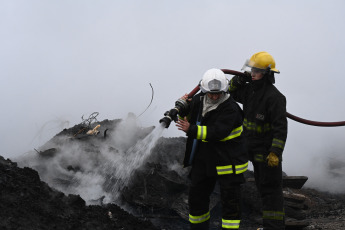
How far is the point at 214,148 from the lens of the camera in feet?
14.1

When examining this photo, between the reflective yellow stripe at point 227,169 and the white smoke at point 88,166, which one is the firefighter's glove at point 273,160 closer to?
the reflective yellow stripe at point 227,169

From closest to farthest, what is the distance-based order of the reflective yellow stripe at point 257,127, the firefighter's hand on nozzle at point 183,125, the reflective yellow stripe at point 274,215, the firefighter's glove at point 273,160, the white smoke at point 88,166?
the firefighter's hand on nozzle at point 183,125, the firefighter's glove at point 273,160, the reflective yellow stripe at point 274,215, the reflective yellow stripe at point 257,127, the white smoke at point 88,166

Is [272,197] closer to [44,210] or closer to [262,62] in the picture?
[262,62]

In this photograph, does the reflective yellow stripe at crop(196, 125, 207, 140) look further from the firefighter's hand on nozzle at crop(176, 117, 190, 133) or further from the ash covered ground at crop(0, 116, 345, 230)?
the ash covered ground at crop(0, 116, 345, 230)

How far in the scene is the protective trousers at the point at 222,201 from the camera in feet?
13.8

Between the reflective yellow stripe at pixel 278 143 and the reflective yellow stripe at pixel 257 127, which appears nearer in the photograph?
the reflective yellow stripe at pixel 278 143

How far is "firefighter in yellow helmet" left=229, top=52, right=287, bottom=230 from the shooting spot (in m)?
4.47

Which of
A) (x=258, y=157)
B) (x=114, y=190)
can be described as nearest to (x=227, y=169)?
(x=258, y=157)

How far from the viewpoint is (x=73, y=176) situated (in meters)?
6.33

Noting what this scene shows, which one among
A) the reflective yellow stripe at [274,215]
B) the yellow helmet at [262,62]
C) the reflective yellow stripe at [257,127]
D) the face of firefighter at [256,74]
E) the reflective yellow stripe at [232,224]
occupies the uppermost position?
the yellow helmet at [262,62]

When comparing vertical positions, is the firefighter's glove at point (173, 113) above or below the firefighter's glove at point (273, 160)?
above

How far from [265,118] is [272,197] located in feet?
2.87

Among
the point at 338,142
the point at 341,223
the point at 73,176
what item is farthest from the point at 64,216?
the point at 338,142

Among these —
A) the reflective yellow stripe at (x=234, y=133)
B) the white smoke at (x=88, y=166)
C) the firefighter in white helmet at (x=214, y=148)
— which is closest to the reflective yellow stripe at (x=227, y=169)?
the firefighter in white helmet at (x=214, y=148)
